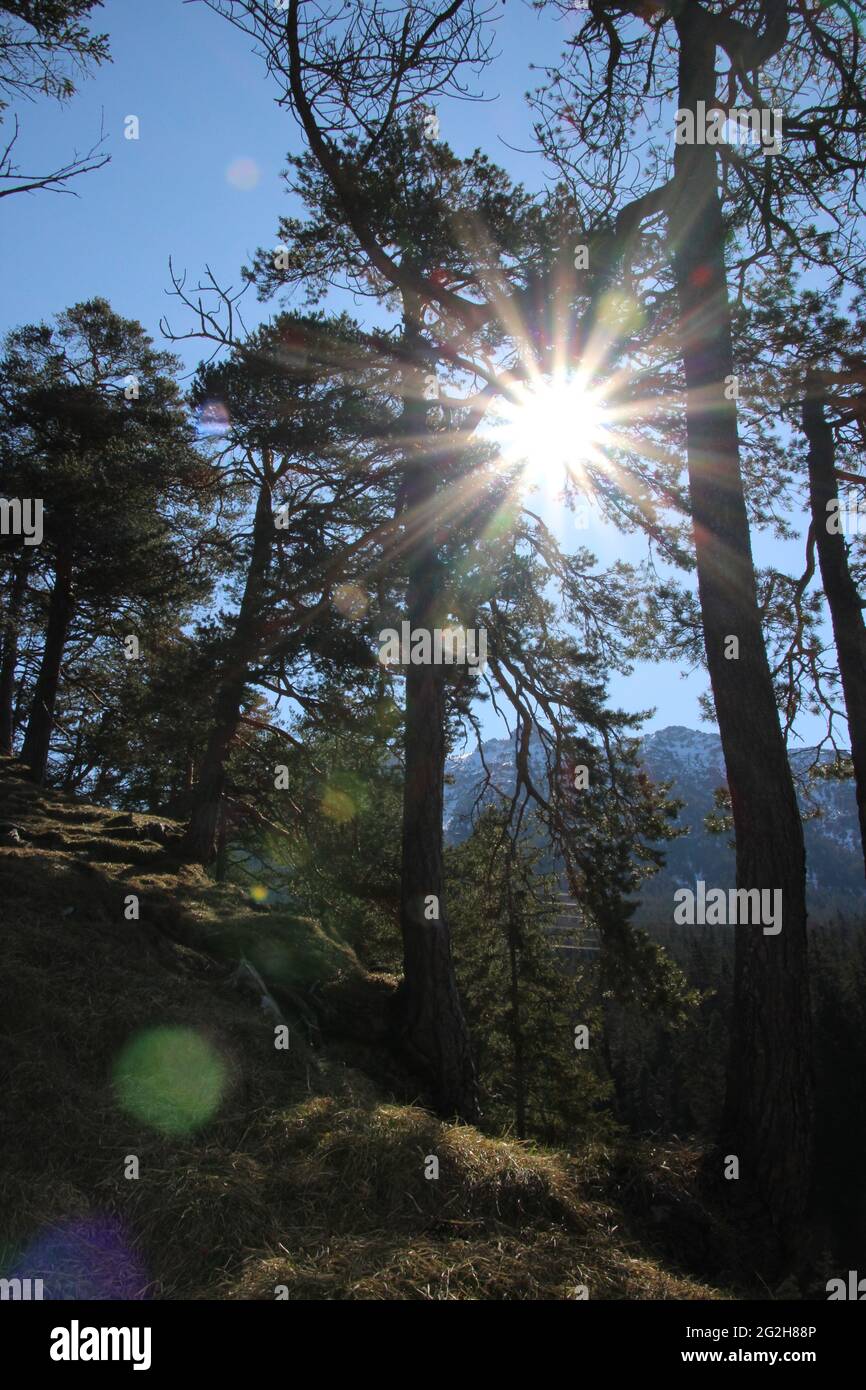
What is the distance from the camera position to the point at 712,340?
6590mm

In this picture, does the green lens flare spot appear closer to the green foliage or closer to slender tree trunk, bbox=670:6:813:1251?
slender tree trunk, bbox=670:6:813:1251

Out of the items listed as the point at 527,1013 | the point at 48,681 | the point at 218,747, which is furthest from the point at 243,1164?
the point at 527,1013

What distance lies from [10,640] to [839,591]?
1751 cm

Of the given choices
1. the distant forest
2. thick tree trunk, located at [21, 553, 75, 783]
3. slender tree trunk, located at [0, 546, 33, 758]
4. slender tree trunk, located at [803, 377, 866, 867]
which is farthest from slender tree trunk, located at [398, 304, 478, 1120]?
thick tree trunk, located at [21, 553, 75, 783]

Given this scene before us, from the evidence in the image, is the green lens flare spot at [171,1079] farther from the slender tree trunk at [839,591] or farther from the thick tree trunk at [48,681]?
the thick tree trunk at [48,681]

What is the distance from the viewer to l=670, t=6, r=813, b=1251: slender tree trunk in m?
5.33

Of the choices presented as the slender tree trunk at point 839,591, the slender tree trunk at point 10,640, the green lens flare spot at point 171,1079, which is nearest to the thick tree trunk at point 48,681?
the slender tree trunk at point 10,640

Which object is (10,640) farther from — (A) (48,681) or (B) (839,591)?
(B) (839,591)

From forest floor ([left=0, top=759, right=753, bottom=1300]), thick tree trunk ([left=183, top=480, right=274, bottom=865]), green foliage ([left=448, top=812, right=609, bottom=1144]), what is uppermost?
thick tree trunk ([left=183, top=480, right=274, bottom=865])

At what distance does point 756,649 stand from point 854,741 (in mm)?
4603

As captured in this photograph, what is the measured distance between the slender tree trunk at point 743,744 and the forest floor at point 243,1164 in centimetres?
67

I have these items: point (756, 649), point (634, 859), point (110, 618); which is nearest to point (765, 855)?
point (756, 649)

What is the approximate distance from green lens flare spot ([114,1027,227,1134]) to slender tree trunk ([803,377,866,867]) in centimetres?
825

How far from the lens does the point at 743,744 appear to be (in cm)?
603
